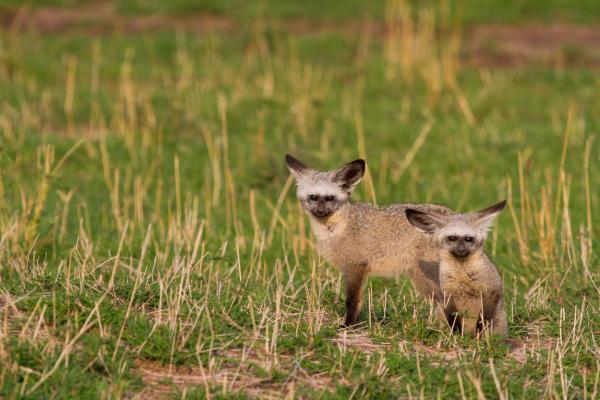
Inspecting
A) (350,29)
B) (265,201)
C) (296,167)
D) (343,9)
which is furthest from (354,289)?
(343,9)

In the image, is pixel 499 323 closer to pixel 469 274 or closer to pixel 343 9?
pixel 469 274

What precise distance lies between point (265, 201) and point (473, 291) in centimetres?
504

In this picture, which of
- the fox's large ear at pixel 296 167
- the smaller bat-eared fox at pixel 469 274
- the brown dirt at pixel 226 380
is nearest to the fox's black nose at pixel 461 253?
the smaller bat-eared fox at pixel 469 274

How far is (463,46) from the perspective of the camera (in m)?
20.6

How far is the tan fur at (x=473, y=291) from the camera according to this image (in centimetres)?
723

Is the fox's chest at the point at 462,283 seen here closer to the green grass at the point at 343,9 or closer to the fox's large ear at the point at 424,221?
the fox's large ear at the point at 424,221

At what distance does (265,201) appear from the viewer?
12.0m

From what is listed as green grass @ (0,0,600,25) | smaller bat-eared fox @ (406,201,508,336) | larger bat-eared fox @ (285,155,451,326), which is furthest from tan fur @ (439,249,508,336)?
green grass @ (0,0,600,25)

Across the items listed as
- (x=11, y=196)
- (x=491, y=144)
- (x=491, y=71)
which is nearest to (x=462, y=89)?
(x=491, y=71)

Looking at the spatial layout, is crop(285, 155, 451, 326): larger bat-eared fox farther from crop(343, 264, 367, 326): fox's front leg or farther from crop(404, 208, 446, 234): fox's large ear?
crop(404, 208, 446, 234): fox's large ear

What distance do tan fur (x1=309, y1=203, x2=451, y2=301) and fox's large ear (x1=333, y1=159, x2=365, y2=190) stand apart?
17cm

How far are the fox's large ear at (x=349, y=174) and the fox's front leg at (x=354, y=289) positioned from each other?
2.21ft

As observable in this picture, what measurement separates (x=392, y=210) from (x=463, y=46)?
42.7ft

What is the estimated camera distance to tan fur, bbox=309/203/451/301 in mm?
7887
